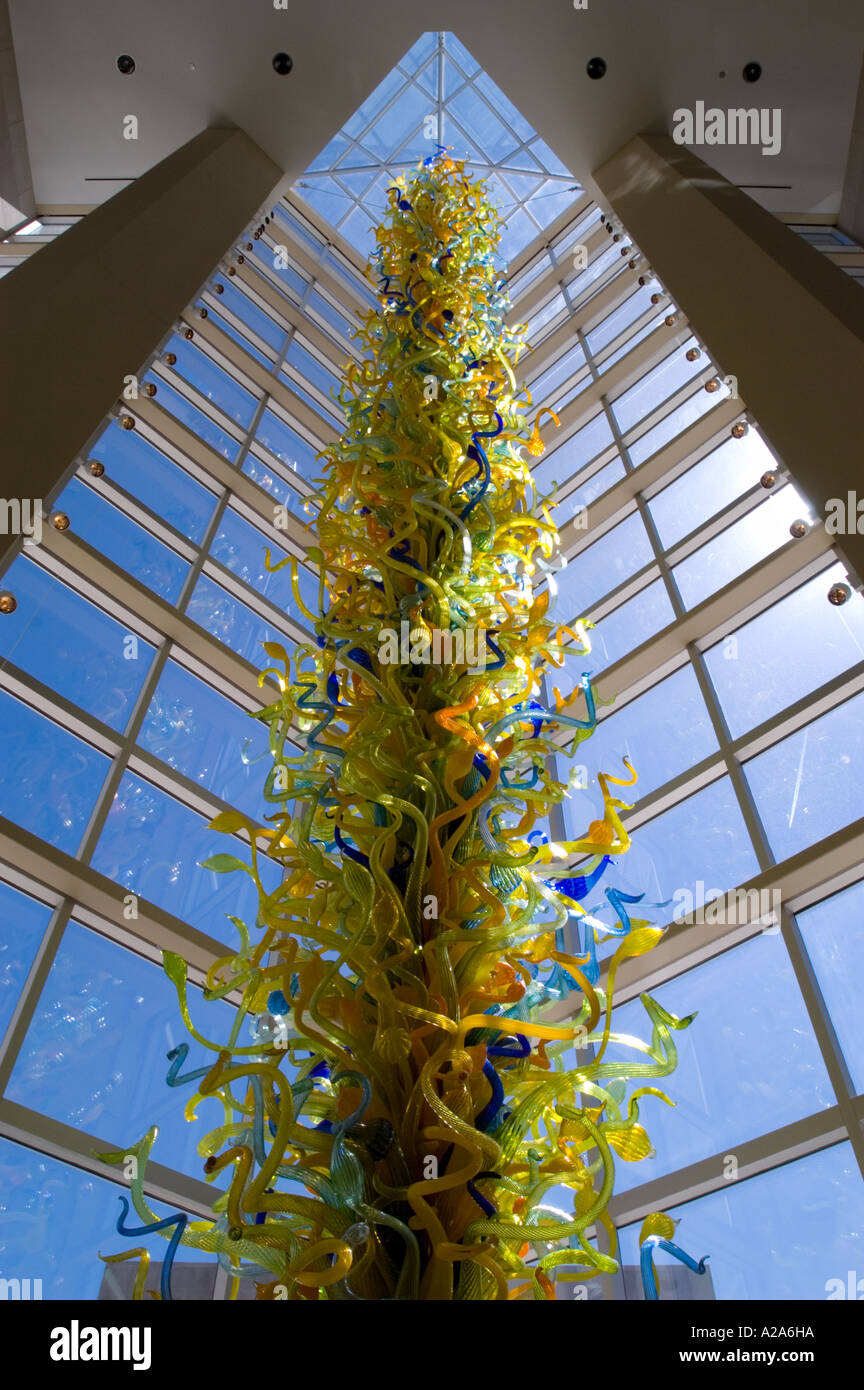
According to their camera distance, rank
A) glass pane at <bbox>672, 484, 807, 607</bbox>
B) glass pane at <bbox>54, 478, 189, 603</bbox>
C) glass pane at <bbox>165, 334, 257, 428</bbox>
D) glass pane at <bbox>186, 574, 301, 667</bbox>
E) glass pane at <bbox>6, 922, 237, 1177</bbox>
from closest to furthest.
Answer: glass pane at <bbox>6, 922, 237, 1177</bbox> → glass pane at <bbox>54, 478, 189, 603</bbox> → glass pane at <bbox>672, 484, 807, 607</bbox> → glass pane at <bbox>186, 574, 301, 667</bbox> → glass pane at <bbox>165, 334, 257, 428</bbox>

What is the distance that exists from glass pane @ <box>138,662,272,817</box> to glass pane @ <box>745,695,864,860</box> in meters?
2.97

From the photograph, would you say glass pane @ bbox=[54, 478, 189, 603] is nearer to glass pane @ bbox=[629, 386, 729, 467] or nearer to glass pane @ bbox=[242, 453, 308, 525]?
glass pane @ bbox=[242, 453, 308, 525]

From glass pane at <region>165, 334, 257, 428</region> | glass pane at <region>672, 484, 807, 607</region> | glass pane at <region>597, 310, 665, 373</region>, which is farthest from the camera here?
glass pane at <region>597, 310, 665, 373</region>

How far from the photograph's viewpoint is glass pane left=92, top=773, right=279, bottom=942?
16.6ft

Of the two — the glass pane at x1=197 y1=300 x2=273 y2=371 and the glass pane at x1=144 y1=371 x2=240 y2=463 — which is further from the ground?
the glass pane at x1=197 y1=300 x2=273 y2=371

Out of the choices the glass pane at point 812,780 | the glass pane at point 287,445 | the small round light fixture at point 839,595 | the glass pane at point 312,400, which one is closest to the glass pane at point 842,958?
the glass pane at point 812,780

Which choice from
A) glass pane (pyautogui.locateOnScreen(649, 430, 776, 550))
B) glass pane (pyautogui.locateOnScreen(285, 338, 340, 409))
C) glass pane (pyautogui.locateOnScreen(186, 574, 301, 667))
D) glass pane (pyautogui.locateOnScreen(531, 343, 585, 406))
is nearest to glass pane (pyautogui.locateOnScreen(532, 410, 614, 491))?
glass pane (pyautogui.locateOnScreen(531, 343, 585, 406))

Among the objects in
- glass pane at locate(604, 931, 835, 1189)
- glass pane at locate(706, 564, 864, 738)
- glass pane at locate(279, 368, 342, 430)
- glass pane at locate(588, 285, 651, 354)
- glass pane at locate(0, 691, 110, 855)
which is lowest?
glass pane at locate(604, 931, 835, 1189)

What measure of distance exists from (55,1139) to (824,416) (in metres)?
4.58

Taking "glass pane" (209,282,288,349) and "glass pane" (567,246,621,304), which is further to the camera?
"glass pane" (567,246,621,304)

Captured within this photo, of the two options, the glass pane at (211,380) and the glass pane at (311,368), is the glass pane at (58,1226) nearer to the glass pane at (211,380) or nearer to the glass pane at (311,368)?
the glass pane at (211,380)

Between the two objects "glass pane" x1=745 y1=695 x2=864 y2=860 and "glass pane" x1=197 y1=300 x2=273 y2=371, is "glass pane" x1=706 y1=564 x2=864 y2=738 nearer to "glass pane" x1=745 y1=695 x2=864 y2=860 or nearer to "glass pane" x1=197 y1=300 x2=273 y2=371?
"glass pane" x1=745 y1=695 x2=864 y2=860
